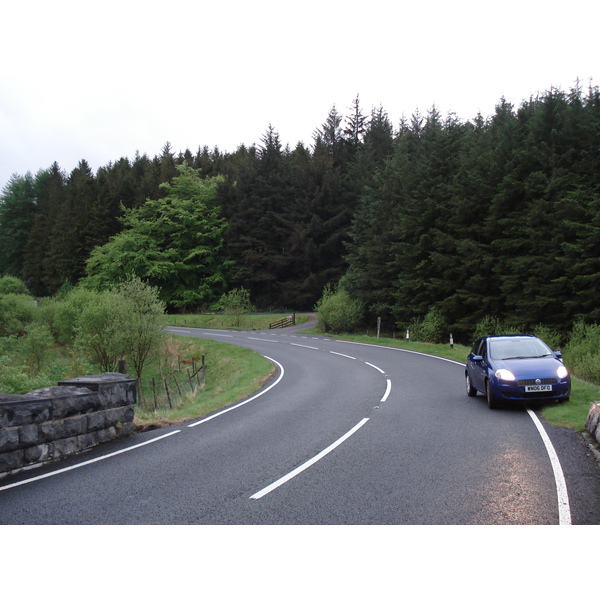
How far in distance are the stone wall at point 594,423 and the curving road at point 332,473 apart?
274mm

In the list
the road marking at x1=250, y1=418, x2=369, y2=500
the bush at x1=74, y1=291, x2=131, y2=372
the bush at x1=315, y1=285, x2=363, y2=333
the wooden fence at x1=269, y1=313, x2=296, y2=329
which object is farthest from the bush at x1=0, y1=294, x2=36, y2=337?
the road marking at x1=250, y1=418, x2=369, y2=500

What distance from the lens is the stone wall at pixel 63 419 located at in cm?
693

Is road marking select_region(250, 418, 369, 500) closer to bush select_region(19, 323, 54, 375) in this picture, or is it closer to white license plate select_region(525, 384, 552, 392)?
white license plate select_region(525, 384, 552, 392)

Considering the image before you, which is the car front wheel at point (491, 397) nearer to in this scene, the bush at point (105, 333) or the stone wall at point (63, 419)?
the stone wall at point (63, 419)

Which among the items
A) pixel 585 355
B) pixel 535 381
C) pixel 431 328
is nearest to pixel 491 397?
pixel 535 381

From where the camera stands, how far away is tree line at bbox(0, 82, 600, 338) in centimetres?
3334

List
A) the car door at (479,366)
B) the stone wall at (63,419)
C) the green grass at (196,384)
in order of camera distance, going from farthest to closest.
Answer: the green grass at (196,384) → the car door at (479,366) → the stone wall at (63,419)

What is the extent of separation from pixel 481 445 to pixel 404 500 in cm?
317

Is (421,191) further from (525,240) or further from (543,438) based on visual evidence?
(543,438)

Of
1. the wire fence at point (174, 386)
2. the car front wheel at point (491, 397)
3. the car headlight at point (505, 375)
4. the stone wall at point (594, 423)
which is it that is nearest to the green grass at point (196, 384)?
the wire fence at point (174, 386)

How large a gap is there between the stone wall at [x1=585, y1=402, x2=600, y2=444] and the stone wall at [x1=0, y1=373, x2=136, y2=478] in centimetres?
821

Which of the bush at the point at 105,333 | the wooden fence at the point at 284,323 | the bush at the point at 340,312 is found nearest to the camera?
the bush at the point at 105,333

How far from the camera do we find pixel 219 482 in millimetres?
6348

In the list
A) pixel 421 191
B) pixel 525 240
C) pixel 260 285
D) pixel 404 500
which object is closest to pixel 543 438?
pixel 404 500
